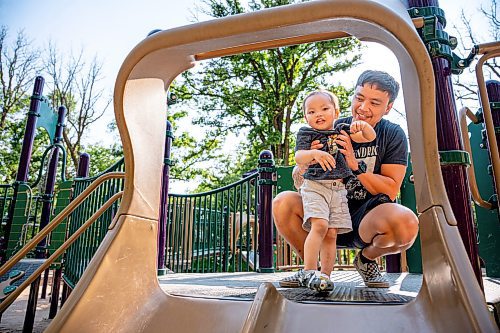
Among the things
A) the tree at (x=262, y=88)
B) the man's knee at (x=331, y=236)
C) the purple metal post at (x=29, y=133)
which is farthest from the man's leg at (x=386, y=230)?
the tree at (x=262, y=88)

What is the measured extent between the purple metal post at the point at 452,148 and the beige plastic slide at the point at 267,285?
0.48 meters

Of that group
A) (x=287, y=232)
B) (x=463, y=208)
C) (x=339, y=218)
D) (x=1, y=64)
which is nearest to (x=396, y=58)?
(x=463, y=208)

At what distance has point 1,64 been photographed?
1087 cm

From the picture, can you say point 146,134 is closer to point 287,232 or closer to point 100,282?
point 100,282

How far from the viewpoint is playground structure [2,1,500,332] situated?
66 centimetres

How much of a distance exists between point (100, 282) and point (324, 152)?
0.94 metres

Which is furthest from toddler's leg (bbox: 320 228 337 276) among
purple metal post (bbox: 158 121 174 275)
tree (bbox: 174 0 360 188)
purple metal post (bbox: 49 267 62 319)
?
tree (bbox: 174 0 360 188)

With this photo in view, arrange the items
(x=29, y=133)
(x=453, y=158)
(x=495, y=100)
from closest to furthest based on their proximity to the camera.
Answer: (x=453, y=158)
(x=495, y=100)
(x=29, y=133)

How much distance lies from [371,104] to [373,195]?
0.40 meters

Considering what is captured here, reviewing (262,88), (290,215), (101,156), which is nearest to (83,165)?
(290,215)

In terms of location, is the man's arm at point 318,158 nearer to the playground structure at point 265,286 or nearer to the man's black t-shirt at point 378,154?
the man's black t-shirt at point 378,154

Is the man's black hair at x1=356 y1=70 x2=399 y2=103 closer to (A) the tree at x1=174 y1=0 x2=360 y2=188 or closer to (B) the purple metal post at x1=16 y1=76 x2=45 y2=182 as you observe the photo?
(B) the purple metal post at x1=16 y1=76 x2=45 y2=182

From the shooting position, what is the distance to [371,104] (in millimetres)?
1542

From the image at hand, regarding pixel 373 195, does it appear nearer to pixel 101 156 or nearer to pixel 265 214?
pixel 265 214
